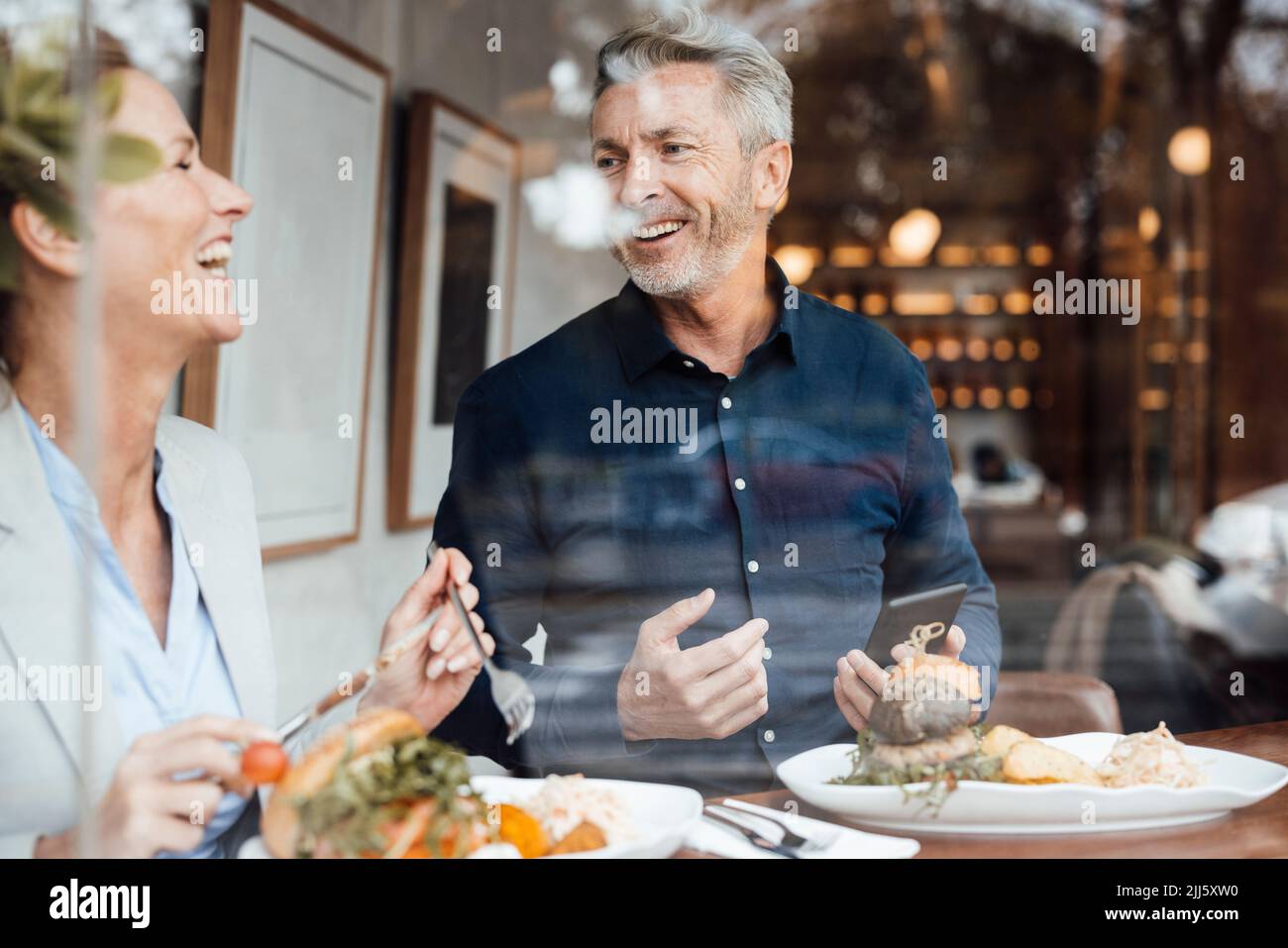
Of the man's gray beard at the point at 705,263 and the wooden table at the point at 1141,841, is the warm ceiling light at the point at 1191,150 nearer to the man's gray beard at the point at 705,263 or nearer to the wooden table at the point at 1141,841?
the man's gray beard at the point at 705,263

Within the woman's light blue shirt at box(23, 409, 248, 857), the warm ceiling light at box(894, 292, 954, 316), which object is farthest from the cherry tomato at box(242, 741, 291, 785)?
the warm ceiling light at box(894, 292, 954, 316)

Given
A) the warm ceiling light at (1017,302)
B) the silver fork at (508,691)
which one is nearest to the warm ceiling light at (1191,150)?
the warm ceiling light at (1017,302)

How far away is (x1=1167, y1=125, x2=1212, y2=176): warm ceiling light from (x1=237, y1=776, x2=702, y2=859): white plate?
5.34 metres

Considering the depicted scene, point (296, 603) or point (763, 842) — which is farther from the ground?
point (296, 603)

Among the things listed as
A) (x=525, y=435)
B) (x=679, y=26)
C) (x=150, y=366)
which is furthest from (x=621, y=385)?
(x=150, y=366)

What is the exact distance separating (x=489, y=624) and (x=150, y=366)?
579 millimetres

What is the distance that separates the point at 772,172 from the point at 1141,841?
1082mm

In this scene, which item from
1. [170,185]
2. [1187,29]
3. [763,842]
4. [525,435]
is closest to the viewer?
[763,842]

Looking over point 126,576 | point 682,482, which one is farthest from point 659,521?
point 126,576

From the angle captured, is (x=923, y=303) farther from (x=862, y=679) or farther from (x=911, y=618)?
(x=862, y=679)

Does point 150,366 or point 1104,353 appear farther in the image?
point 1104,353

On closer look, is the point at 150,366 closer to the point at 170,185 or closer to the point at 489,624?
the point at 170,185

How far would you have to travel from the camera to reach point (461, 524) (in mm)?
1853

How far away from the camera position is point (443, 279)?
2178 millimetres
